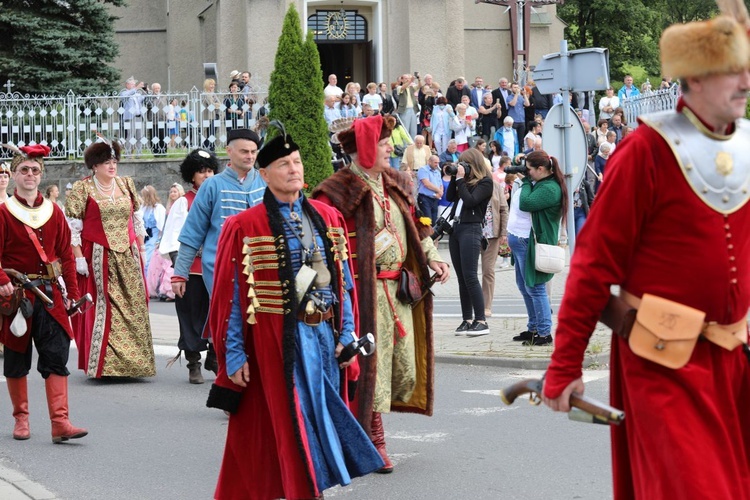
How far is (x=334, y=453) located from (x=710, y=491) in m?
2.40

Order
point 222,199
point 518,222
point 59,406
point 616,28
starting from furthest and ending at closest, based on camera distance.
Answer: point 616,28 < point 518,222 < point 222,199 < point 59,406

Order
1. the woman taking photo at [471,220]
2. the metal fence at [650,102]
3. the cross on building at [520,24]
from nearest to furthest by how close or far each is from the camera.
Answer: the woman taking photo at [471,220], the metal fence at [650,102], the cross on building at [520,24]

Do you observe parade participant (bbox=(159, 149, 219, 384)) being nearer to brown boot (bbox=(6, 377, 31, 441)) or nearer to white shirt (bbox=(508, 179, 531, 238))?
brown boot (bbox=(6, 377, 31, 441))

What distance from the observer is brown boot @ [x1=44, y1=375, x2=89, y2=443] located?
884 cm

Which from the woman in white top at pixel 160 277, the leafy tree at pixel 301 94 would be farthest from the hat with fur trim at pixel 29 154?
the leafy tree at pixel 301 94

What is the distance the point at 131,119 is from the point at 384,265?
19416mm

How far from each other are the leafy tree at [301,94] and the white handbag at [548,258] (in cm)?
1138

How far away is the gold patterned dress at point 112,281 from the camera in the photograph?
38.0 ft

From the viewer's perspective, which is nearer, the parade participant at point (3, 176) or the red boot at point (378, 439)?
the red boot at point (378, 439)

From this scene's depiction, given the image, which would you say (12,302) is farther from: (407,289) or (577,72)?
(577,72)

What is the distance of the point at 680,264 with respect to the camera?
436 centimetres

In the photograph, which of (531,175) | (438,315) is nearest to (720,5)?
(531,175)

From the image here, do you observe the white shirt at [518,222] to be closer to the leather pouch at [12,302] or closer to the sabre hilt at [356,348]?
the leather pouch at [12,302]

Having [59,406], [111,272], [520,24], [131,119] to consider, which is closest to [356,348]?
[59,406]
